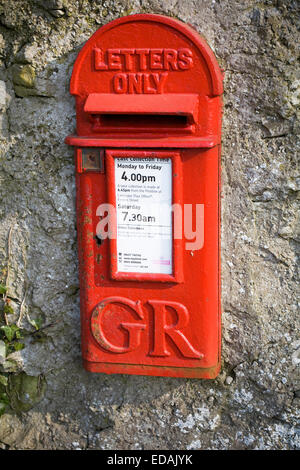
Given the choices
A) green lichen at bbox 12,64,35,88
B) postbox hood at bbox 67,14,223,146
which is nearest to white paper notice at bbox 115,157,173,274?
postbox hood at bbox 67,14,223,146

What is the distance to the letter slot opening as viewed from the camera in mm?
1667

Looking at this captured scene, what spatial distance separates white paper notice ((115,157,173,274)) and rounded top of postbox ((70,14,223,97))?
0.79ft

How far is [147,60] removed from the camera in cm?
174

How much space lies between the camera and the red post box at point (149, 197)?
1.72 m

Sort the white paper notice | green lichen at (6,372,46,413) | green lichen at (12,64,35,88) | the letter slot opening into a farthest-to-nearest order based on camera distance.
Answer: green lichen at (6,372,46,413)
green lichen at (12,64,35,88)
the white paper notice
the letter slot opening

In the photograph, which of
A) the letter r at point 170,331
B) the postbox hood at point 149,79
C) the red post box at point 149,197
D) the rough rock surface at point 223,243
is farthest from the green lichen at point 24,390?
the postbox hood at point 149,79

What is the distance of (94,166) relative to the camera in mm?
1807

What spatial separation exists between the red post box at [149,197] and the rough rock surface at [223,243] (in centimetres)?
11

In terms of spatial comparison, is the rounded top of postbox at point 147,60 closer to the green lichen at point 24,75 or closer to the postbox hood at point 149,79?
the postbox hood at point 149,79

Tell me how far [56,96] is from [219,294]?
2.94ft

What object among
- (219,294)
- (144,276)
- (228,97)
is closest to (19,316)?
(144,276)

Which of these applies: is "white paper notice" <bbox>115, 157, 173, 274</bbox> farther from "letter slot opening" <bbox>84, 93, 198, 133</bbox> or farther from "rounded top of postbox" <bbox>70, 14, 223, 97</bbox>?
"rounded top of postbox" <bbox>70, 14, 223, 97</bbox>

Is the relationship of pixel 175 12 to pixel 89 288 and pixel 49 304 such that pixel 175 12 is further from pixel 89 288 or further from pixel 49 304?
pixel 49 304

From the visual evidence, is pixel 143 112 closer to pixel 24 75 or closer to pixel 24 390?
pixel 24 75
